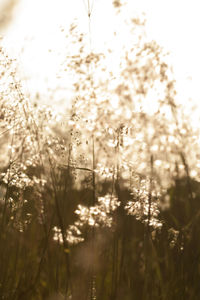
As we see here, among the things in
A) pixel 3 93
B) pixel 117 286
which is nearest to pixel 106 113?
pixel 3 93

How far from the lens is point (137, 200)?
85.0 inches

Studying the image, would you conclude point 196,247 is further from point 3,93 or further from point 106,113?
point 3,93

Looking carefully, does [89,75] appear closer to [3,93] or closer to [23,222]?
[3,93]

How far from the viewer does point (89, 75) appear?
95.8 inches

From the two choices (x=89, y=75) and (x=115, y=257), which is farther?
(x=89, y=75)

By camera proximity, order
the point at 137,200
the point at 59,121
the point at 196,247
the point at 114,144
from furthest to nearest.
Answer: the point at 59,121
the point at 114,144
the point at 137,200
the point at 196,247

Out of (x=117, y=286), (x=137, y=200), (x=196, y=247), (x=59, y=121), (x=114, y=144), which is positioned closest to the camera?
(x=117, y=286)

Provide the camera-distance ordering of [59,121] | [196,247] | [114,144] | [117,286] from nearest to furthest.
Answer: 1. [117,286]
2. [196,247]
3. [114,144]
4. [59,121]

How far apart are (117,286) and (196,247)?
44 cm

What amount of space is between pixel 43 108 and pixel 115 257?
1105 millimetres

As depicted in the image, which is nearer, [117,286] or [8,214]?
[117,286]

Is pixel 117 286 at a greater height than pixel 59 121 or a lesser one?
lesser

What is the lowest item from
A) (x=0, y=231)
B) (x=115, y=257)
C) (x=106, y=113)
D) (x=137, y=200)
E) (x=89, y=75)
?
(x=115, y=257)

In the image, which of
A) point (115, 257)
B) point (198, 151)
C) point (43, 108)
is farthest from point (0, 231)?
point (198, 151)
